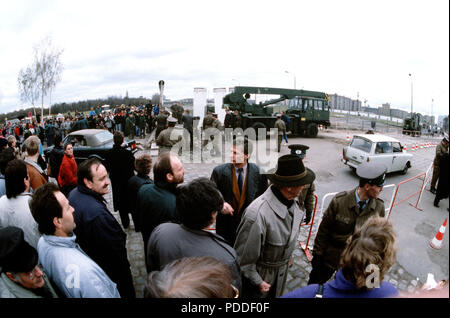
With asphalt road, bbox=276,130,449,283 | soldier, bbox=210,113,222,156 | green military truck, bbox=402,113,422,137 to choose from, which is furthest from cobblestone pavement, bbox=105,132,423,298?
green military truck, bbox=402,113,422,137

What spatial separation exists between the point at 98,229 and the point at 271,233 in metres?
1.53

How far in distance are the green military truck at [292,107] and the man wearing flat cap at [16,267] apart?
17.5 metres

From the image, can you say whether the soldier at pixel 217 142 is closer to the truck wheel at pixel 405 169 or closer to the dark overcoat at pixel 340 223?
the truck wheel at pixel 405 169

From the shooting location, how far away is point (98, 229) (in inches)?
93.2

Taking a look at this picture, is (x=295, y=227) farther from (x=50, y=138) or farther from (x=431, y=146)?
(x=431, y=146)

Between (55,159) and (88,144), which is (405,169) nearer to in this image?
(55,159)

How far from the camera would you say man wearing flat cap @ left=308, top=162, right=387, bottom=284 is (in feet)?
8.60

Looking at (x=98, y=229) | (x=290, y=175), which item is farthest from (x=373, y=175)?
(x=98, y=229)

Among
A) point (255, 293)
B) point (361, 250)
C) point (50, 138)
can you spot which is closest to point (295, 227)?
point (255, 293)

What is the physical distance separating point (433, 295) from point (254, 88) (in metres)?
19.2

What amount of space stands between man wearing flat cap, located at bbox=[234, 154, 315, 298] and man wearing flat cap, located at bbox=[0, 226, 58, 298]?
144cm

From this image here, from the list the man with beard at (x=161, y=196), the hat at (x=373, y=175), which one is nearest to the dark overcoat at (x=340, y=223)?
the hat at (x=373, y=175)

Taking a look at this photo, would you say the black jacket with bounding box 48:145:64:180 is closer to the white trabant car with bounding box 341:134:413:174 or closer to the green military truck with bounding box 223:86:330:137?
the white trabant car with bounding box 341:134:413:174

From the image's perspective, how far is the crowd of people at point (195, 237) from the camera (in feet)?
4.52
